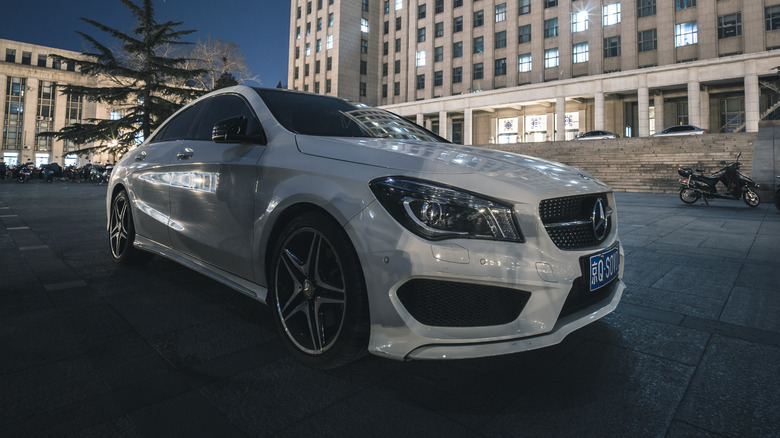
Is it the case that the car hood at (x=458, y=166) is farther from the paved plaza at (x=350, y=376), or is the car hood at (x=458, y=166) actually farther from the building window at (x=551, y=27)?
the building window at (x=551, y=27)

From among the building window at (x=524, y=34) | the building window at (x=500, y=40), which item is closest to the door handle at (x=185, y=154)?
the building window at (x=524, y=34)

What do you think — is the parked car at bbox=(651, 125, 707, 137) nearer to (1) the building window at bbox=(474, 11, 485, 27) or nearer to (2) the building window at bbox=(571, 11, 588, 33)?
(2) the building window at bbox=(571, 11, 588, 33)

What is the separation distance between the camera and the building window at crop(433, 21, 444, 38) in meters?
42.9

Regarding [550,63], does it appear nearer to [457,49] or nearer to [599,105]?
[599,105]

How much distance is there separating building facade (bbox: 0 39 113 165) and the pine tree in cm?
5067

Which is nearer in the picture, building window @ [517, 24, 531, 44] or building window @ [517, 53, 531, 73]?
building window @ [517, 53, 531, 73]

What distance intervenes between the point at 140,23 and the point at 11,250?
20.8 metres

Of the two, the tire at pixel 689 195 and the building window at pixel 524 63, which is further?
the building window at pixel 524 63

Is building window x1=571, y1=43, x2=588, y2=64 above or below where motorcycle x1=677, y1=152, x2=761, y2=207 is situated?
above

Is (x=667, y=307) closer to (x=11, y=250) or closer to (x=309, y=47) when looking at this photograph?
(x=11, y=250)

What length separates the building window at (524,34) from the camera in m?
36.9

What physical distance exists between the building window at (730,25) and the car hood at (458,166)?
123 ft


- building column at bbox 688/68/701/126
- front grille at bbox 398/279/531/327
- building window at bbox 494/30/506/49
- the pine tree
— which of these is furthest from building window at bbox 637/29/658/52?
front grille at bbox 398/279/531/327

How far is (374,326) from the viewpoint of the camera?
1.66m
